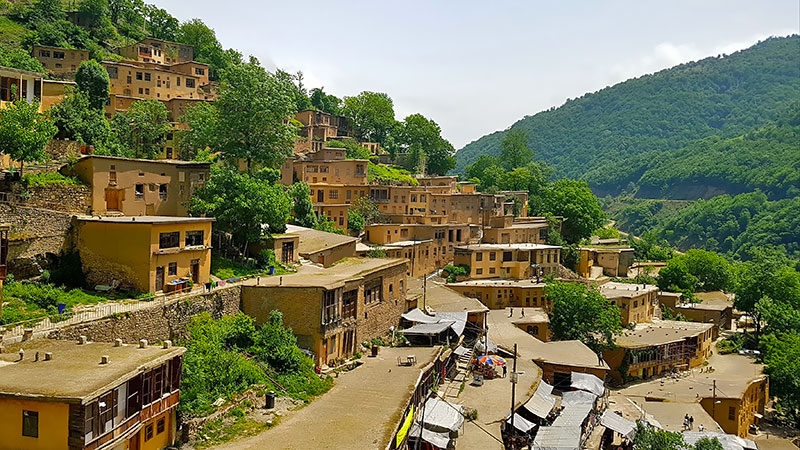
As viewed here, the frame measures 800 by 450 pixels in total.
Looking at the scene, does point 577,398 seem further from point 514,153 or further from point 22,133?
point 514,153

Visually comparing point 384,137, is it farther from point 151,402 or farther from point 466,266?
point 151,402

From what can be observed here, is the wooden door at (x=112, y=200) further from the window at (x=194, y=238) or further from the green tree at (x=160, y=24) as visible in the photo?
the green tree at (x=160, y=24)

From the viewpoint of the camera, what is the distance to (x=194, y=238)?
30141 mm

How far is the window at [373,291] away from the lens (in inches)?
1395

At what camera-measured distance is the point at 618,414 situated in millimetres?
38062

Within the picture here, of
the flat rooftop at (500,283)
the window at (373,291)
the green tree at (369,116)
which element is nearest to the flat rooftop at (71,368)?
the window at (373,291)

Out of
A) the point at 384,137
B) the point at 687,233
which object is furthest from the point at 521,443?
the point at 687,233

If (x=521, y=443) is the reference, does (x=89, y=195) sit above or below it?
above

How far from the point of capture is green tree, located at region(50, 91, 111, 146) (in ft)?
127

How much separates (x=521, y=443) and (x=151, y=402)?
56.5ft

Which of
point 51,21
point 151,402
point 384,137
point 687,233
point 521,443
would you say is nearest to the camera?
point 151,402

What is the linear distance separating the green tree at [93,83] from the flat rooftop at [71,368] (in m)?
30.8

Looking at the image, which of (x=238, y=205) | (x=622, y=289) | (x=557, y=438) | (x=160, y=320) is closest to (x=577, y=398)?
(x=557, y=438)

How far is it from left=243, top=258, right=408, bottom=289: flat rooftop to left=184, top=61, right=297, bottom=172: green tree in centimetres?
828
